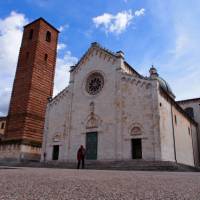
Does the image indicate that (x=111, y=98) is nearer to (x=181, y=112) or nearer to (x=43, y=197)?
(x=181, y=112)

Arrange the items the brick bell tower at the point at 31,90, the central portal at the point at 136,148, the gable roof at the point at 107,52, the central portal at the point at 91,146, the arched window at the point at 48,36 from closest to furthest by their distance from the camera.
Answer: the central portal at the point at 136,148, the central portal at the point at 91,146, the gable roof at the point at 107,52, the brick bell tower at the point at 31,90, the arched window at the point at 48,36

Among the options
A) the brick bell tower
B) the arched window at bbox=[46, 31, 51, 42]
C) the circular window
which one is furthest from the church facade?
the arched window at bbox=[46, 31, 51, 42]

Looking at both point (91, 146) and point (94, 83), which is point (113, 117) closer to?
point (91, 146)

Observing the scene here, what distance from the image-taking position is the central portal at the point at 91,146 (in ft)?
78.9

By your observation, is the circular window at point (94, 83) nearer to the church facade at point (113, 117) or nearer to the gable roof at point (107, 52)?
the church facade at point (113, 117)

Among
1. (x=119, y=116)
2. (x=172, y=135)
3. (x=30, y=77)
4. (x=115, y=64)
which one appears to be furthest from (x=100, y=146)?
(x=30, y=77)

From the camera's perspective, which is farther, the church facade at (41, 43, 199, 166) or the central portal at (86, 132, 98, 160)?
the central portal at (86, 132, 98, 160)

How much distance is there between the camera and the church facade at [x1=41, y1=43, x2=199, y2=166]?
2172 centimetres

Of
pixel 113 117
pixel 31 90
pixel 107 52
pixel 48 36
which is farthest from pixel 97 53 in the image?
pixel 48 36

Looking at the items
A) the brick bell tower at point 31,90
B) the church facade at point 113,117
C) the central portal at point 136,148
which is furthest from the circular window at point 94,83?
the brick bell tower at point 31,90

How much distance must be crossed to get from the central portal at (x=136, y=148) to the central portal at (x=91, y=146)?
425cm

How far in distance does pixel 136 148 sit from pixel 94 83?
31.1ft

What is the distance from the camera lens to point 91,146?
80.3ft

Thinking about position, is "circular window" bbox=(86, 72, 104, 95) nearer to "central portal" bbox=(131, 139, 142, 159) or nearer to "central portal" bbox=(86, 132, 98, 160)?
"central portal" bbox=(86, 132, 98, 160)
